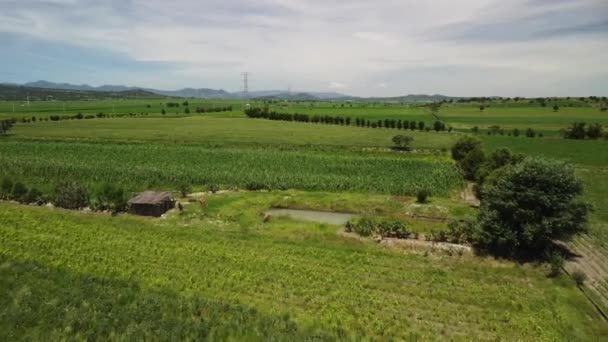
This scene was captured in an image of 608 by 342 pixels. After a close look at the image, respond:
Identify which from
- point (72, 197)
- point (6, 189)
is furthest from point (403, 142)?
point (6, 189)

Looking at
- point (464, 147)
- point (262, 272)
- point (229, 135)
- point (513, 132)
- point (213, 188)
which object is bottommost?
point (262, 272)

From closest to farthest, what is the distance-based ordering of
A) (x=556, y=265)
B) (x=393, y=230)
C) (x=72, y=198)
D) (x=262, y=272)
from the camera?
(x=262, y=272) → (x=556, y=265) → (x=393, y=230) → (x=72, y=198)

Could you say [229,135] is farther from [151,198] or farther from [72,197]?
[151,198]

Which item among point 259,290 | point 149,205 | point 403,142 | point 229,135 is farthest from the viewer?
point 229,135

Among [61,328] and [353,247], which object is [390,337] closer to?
[353,247]

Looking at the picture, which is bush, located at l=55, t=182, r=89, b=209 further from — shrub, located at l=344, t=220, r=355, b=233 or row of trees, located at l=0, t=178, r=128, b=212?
shrub, located at l=344, t=220, r=355, b=233
